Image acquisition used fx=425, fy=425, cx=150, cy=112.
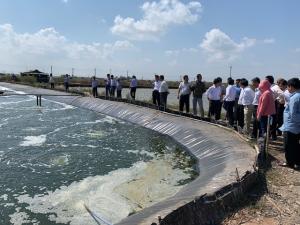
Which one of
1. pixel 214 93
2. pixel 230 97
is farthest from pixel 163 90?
pixel 230 97

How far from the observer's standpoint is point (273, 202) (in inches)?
268

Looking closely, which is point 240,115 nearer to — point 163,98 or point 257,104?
point 257,104

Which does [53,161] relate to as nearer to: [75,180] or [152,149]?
[75,180]

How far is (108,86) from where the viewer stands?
89.7 ft

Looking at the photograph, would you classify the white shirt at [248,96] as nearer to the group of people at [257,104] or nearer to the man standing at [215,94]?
the group of people at [257,104]

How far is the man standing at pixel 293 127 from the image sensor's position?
845 cm

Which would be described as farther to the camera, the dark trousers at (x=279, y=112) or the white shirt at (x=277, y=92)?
the dark trousers at (x=279, y=112)

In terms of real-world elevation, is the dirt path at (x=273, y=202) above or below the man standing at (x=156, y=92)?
below

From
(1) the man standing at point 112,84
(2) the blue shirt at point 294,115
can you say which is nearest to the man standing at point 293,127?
(2) the blue shirt at point 294,115

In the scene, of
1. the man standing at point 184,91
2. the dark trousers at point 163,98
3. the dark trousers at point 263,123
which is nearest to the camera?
the dark trousers at point 263,123

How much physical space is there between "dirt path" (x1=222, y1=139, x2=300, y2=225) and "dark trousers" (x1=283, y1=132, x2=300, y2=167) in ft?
0.72

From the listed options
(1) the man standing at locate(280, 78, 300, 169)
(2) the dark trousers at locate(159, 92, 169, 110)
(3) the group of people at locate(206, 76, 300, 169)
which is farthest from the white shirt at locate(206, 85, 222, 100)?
(1) the man standing at locate(280, 78, 300, 169)

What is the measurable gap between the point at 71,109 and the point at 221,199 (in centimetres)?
2062

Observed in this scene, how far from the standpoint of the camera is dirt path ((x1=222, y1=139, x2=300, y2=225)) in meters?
6.14
